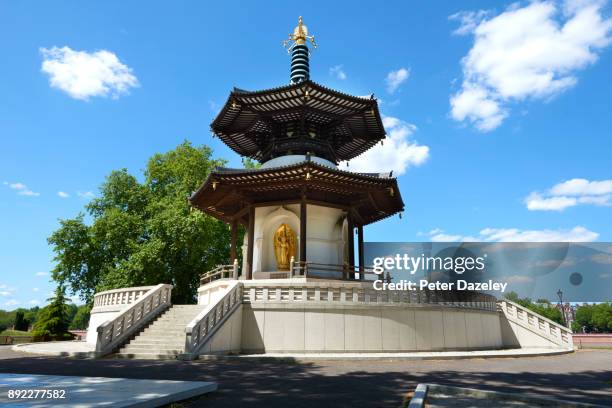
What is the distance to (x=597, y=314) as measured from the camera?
91312 millimetres

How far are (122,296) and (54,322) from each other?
52.4 ft

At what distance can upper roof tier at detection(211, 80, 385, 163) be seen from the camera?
20.2m

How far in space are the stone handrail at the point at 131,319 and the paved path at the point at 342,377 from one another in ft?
5.17

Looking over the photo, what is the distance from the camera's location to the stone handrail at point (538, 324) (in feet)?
76.9

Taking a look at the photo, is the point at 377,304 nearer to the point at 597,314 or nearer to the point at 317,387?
the point at 317,387

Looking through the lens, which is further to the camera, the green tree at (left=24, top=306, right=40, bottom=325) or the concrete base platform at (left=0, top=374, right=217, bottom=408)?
the green tree at (left=24, top=306, right=40, bottom=325)

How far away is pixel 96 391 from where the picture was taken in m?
6.18

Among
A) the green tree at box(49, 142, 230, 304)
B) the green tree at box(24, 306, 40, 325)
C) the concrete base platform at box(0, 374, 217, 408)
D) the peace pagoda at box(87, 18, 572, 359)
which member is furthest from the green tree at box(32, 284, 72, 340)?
the green tree at box(24, 306, 40, 325)

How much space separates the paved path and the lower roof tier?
27.2ft

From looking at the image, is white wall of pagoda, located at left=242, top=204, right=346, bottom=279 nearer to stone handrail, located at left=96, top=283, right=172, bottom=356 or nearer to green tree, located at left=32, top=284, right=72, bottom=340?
stone handrail, located at left=96, top=283, right=172, bottom=356

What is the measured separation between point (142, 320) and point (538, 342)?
21562 mm

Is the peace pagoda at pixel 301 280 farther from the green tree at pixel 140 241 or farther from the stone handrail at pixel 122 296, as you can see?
the green tree at pixel 140 241

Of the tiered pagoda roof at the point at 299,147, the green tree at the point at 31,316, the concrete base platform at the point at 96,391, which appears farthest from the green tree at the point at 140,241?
the green tree at the point at 31,316

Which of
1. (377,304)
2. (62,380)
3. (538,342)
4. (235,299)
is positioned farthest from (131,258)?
(538,342)
